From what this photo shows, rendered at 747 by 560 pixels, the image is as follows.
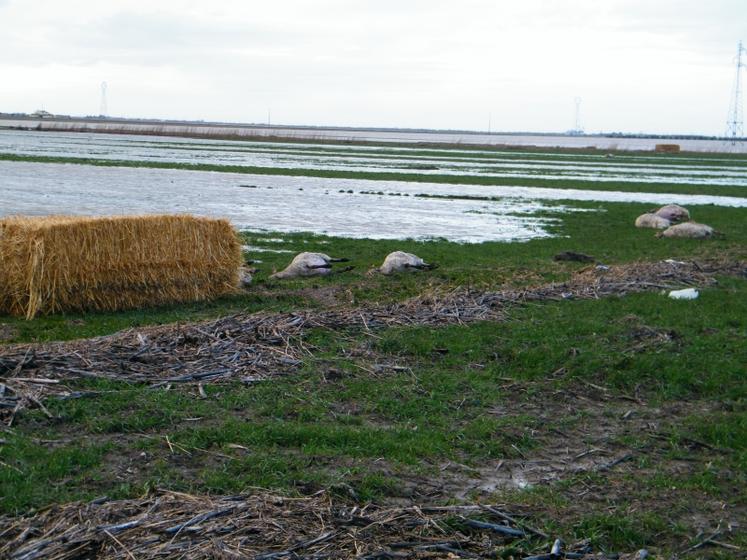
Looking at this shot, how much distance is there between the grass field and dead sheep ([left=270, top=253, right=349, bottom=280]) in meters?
2.80

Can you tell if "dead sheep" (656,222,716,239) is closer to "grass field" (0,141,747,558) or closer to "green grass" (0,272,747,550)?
"grass field" (0,141,747,558)

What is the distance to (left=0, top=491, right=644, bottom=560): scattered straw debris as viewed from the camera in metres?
5.57

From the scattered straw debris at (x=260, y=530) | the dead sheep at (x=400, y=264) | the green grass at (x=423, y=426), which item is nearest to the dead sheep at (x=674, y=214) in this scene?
the dead sheep at (x=400, y=264)

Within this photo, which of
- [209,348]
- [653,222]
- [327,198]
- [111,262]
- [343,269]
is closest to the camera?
[209,348]

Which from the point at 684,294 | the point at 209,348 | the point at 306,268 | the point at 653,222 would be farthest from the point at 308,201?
the point at 209,348

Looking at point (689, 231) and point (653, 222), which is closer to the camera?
point (689, 231)

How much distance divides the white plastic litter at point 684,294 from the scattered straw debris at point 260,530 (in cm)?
927

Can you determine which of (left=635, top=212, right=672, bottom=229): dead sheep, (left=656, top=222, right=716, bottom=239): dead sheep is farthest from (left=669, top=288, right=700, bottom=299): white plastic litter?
(left=635, top=212, right=672, bottom=229): dead sheep

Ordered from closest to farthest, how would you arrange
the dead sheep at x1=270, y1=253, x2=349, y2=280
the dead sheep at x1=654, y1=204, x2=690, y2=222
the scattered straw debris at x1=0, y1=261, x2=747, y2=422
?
1. the scattered straw debris at x1=0, y1=261, x2=747, y2=422
2. the dead sheep at x1=270, y1=253, x2=349, y2=280
3. the dead sheep at x1=654, y1=204, x2=690, y2=222

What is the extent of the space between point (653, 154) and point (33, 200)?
324 feet

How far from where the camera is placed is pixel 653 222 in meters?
27.5

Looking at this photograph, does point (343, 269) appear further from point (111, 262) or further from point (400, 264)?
point (111, 262)

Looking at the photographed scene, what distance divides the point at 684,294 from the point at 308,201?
74.3 feet

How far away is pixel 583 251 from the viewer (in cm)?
2192
